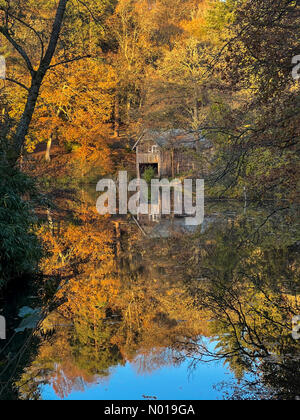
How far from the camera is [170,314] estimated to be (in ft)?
23.8

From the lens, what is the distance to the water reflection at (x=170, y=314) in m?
5.24

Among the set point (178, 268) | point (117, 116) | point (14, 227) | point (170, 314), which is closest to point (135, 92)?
point (117, 116)

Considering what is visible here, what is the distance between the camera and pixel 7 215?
8125mm

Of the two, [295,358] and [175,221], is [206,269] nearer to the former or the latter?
[295,358]

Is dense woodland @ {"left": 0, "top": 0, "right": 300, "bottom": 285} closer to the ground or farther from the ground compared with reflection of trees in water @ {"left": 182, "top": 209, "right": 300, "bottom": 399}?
farther from the ground

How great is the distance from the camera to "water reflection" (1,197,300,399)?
206 inches

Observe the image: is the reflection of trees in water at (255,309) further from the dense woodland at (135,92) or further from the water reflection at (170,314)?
the dense woodland at (135,92)

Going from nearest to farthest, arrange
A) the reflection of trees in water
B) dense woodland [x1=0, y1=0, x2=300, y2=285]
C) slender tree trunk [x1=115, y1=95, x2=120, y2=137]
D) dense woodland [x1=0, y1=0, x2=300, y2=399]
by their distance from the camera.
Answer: the reflection of trees in water < dense woodland [x1=0, y1=0, x2=300, y2=399] < dense woodland [x1=0, y1=0, x2=300, y2=285] < slender tree trunk [x1=115, y1=95, x2=120, y2=137]

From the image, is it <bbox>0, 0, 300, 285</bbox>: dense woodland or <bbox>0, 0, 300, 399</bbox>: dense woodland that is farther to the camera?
<bbox>0, 0, 300, 285</bbox>: dense woodland

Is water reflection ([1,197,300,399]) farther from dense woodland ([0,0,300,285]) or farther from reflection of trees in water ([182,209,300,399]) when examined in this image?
dense woodland ([0,0,300,285])

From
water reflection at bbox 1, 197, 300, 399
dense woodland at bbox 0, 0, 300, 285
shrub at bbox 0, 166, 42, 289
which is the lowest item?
water reflection at bbox 1, 197, 300, 399

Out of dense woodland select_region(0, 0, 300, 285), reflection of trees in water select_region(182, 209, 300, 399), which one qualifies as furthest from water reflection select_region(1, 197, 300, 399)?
dense woodland select_region(0, 0, 300, 285)

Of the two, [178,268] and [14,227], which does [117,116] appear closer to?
[178,268]
